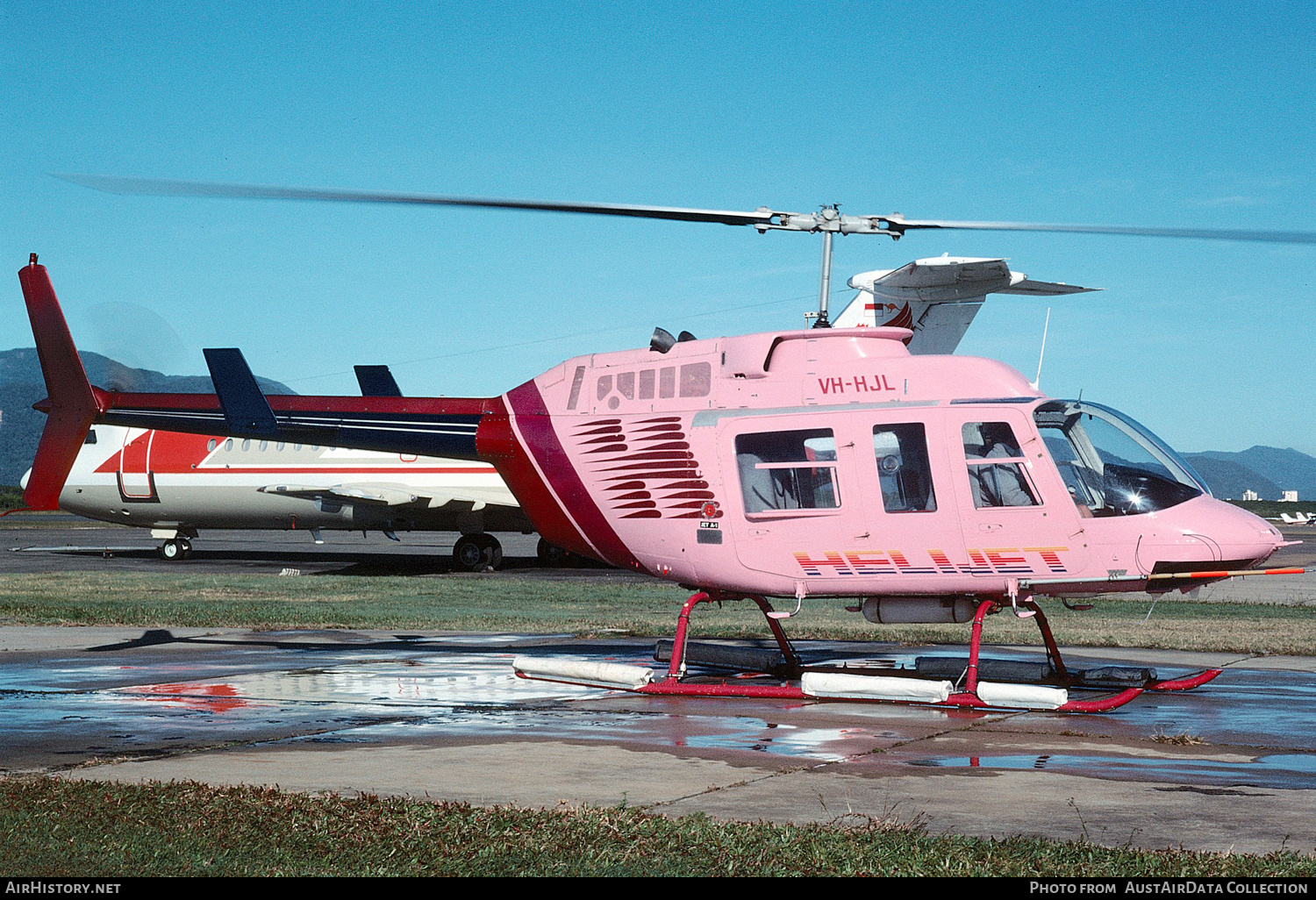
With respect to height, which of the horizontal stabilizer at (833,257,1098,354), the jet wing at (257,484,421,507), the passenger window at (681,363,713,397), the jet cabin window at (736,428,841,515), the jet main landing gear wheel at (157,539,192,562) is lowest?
the jet main landing gear wheel at (157,539,192,562)

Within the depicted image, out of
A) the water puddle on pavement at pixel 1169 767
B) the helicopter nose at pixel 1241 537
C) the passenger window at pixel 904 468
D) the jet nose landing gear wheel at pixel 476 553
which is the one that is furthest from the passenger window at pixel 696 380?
the jet nose landing gear wheel at pixel 476 553

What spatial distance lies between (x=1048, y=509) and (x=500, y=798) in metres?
6.24

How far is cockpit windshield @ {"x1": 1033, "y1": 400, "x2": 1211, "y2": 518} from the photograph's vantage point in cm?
1121

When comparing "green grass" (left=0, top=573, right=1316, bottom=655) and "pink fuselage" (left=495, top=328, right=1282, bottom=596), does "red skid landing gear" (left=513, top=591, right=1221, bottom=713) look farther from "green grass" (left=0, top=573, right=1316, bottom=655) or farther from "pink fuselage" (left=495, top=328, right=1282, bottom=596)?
"green grass" (left=0, top=573, right=1316, bottom=655)

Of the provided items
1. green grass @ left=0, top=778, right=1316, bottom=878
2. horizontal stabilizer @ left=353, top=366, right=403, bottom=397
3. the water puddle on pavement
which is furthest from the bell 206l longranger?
horizontal stabilizer @ left=353, top=366, right=403, bottom=397

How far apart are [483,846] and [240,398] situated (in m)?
11.0

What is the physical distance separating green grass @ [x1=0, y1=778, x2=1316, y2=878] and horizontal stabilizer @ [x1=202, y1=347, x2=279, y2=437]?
9.12 m

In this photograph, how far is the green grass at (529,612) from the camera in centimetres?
1847

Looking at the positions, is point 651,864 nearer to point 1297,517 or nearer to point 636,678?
point 636,678

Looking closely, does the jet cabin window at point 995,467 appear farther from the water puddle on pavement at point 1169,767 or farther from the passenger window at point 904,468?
the water puddle on pavement at point 1169,767

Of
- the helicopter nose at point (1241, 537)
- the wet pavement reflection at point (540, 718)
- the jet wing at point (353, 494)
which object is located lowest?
the wet pavement reflection at point (540, 718)

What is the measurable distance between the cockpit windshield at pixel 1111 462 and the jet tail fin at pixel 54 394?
40.9 ft

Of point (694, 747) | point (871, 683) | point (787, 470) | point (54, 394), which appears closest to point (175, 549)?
point (54, 394)
